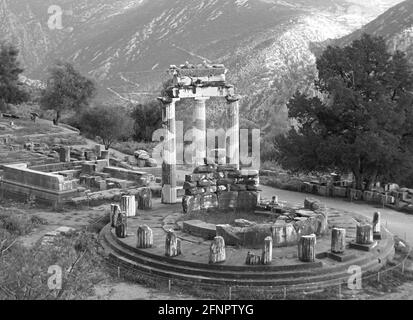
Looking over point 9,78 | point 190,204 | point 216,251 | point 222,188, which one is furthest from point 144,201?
point 9,78

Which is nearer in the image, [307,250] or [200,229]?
[307,250]

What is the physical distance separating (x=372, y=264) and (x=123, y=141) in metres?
44.8

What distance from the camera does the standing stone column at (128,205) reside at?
27.0 m

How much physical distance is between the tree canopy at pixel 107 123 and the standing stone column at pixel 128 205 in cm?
3162

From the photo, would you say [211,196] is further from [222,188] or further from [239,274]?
[239,274]

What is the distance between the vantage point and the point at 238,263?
2006 cm

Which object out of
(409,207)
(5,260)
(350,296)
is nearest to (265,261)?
(350,296)

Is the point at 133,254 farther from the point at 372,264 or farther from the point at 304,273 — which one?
the point at 372,264

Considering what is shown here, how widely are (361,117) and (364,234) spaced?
1286 centimetres

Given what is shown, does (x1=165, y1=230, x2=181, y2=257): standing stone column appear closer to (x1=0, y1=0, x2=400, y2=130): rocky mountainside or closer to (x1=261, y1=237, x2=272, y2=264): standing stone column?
(x1=261, y1=237, x2=272, y2=264): standing stone column

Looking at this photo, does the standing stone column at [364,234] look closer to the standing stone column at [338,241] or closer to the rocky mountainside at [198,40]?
the standing stone column at [338,241]

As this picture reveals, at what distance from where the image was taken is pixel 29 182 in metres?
33.1

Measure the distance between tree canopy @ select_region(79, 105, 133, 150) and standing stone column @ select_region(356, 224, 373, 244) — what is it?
39005 mm

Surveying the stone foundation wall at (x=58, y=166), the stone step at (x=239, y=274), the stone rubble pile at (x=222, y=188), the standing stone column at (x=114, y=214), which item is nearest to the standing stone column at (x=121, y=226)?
the standing stone column at (x=114, y=214)
